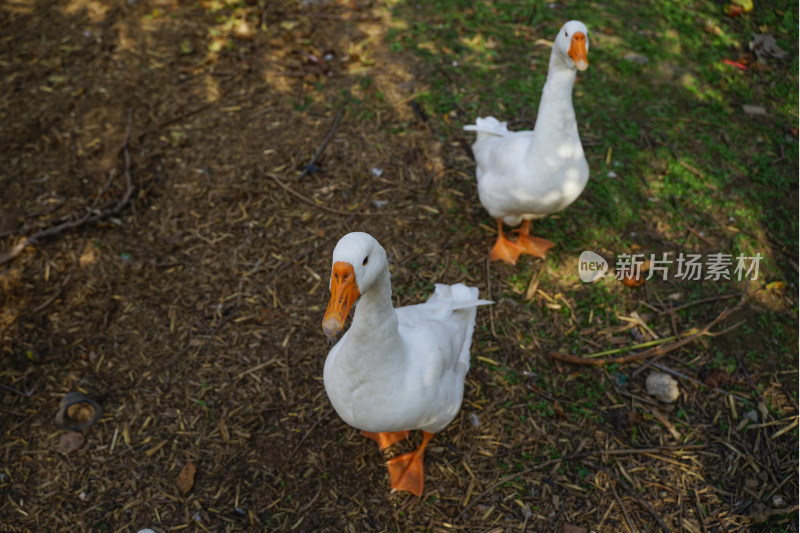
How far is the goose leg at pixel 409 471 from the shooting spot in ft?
10.2

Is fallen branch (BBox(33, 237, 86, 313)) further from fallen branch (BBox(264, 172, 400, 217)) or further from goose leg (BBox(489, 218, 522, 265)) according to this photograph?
goose leg (BBox(489, 218, 522, 265))

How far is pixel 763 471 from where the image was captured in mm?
3197

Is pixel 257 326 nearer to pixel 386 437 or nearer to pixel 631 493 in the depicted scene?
pixel 386 437

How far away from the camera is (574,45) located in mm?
3270

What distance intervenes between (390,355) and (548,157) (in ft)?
6.06

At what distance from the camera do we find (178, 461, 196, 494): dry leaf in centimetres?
310

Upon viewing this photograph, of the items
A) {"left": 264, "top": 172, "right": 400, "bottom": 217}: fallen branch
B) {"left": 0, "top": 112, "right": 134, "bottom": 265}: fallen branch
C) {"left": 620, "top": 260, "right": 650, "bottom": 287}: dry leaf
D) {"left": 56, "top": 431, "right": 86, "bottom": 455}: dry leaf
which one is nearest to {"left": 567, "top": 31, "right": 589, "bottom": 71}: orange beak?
{"left": 620, "top": 260, "right": 650, "bottom": 287}: dry leaf

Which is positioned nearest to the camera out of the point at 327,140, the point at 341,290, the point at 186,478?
the point at 341,290

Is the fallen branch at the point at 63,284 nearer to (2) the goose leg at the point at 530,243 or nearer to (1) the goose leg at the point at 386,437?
(1) the goose leg at the point at 386,437

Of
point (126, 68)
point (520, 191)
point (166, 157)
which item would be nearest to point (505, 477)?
point (520, 191)

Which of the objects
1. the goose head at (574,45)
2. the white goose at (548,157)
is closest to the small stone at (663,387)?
the white goose at (548,157)

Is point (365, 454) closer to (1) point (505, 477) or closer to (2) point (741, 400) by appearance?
(1) point (505, 477)

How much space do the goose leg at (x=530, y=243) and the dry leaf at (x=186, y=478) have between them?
276cm

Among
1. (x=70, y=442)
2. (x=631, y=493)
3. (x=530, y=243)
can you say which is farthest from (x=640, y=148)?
(x=70, y=442)
